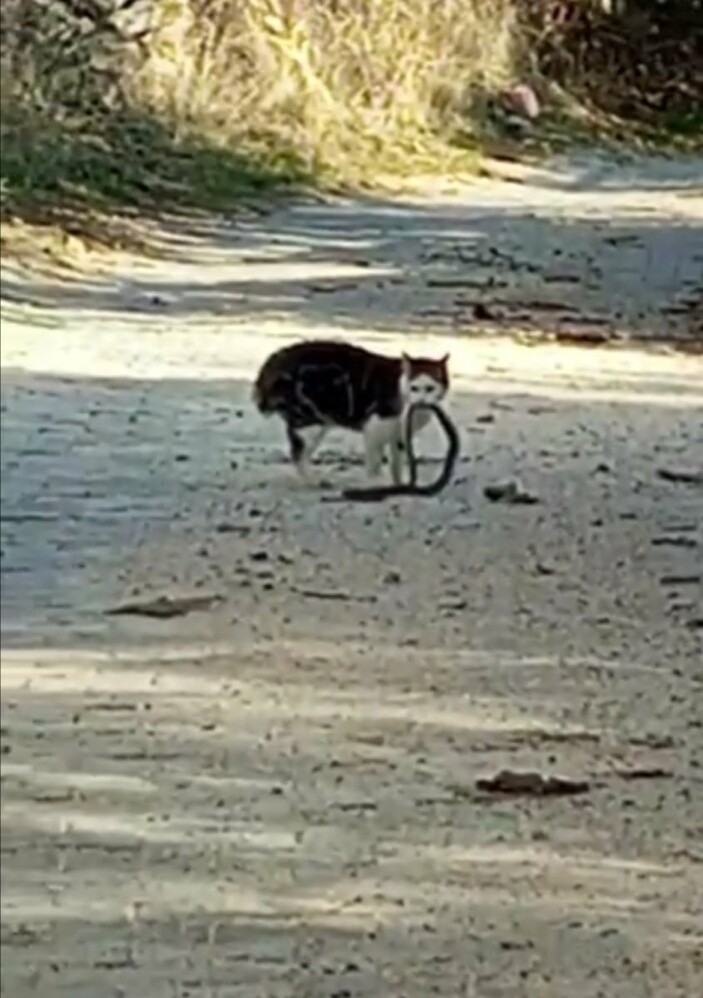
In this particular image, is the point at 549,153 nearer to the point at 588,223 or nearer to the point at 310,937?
the point at 588,223

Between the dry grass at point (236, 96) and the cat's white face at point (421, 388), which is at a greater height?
the dry grass at point (236, 96)

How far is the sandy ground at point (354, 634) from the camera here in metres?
0.98

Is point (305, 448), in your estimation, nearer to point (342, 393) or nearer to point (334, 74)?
point (342, 393)

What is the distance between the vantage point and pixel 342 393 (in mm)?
1086

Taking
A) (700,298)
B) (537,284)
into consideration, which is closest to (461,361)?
(537,284)

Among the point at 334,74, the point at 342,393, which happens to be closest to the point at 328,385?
the point at 342,393

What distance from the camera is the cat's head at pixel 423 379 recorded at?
3.72ft

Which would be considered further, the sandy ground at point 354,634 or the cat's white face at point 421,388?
the cat's white face at point 421,388

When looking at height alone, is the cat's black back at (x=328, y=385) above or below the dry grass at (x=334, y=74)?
below

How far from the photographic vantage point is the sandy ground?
980mm

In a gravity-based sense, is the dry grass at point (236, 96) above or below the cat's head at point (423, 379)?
above

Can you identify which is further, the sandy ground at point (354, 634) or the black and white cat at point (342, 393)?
the black and white cat at point (342, 393)

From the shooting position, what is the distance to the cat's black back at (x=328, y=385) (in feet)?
3.55

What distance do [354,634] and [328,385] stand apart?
0.09 m
